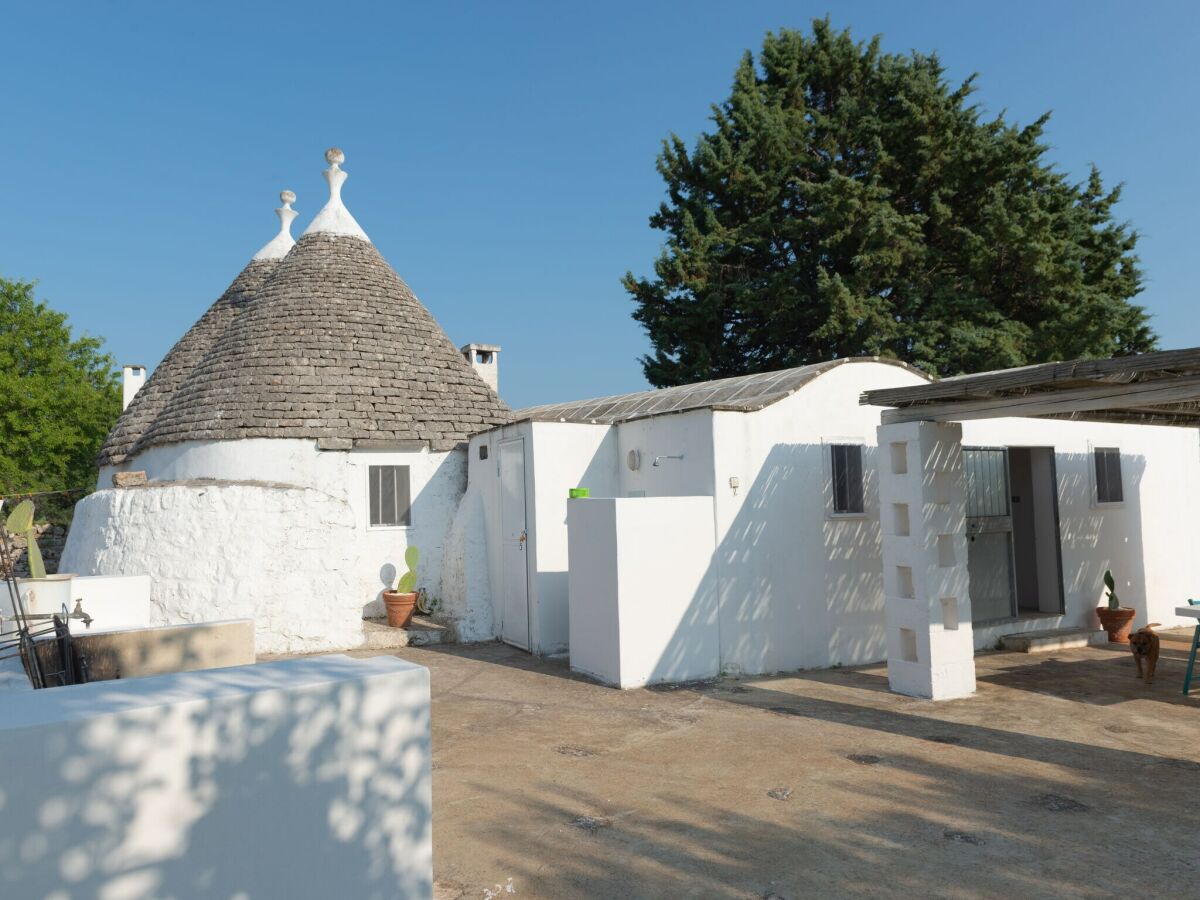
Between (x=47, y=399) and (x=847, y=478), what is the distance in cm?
3274

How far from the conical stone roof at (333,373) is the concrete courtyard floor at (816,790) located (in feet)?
20.4

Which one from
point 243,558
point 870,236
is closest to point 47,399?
point 243,558

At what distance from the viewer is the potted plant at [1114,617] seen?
39.3 ft

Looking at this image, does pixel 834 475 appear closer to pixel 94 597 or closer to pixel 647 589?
pixel 647 589

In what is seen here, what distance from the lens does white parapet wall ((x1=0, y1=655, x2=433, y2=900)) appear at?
2.73m

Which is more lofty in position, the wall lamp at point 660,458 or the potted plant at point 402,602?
the wall lamp at point 660,458

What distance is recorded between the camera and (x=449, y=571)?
13484mm

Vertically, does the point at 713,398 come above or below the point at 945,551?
above

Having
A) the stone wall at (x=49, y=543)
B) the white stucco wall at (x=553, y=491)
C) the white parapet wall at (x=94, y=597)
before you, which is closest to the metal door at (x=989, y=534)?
the white stucco wall at (x=553, y=491)

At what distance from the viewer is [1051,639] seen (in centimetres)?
1151

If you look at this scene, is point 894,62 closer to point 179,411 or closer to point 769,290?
point 769,290

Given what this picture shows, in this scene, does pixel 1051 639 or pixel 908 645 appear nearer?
pixel 908 645

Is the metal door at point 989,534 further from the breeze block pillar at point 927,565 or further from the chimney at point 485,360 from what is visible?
the chimney at point 485,360

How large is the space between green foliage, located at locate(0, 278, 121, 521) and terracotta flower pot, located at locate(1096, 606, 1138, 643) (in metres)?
31.2
